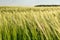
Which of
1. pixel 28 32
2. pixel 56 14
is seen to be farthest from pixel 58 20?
pixel 28 32

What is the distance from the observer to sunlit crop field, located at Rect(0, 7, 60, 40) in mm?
518

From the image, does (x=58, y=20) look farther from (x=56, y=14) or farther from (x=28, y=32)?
(x=28, y=32)

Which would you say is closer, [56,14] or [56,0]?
[56,14]

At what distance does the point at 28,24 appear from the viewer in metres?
0.55

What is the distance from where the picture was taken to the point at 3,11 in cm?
54

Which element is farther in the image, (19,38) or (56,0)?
(56,0)

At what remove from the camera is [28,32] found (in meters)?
0.54

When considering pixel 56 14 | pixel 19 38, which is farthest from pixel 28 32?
pixel 56 14

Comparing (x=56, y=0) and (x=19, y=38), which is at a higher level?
(x=56, y=0)

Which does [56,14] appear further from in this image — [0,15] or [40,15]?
[0,15]

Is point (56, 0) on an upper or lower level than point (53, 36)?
upper

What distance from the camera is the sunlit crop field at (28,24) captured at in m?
0.52

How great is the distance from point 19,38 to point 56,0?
0.32 metres

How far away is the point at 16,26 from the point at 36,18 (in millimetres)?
76
